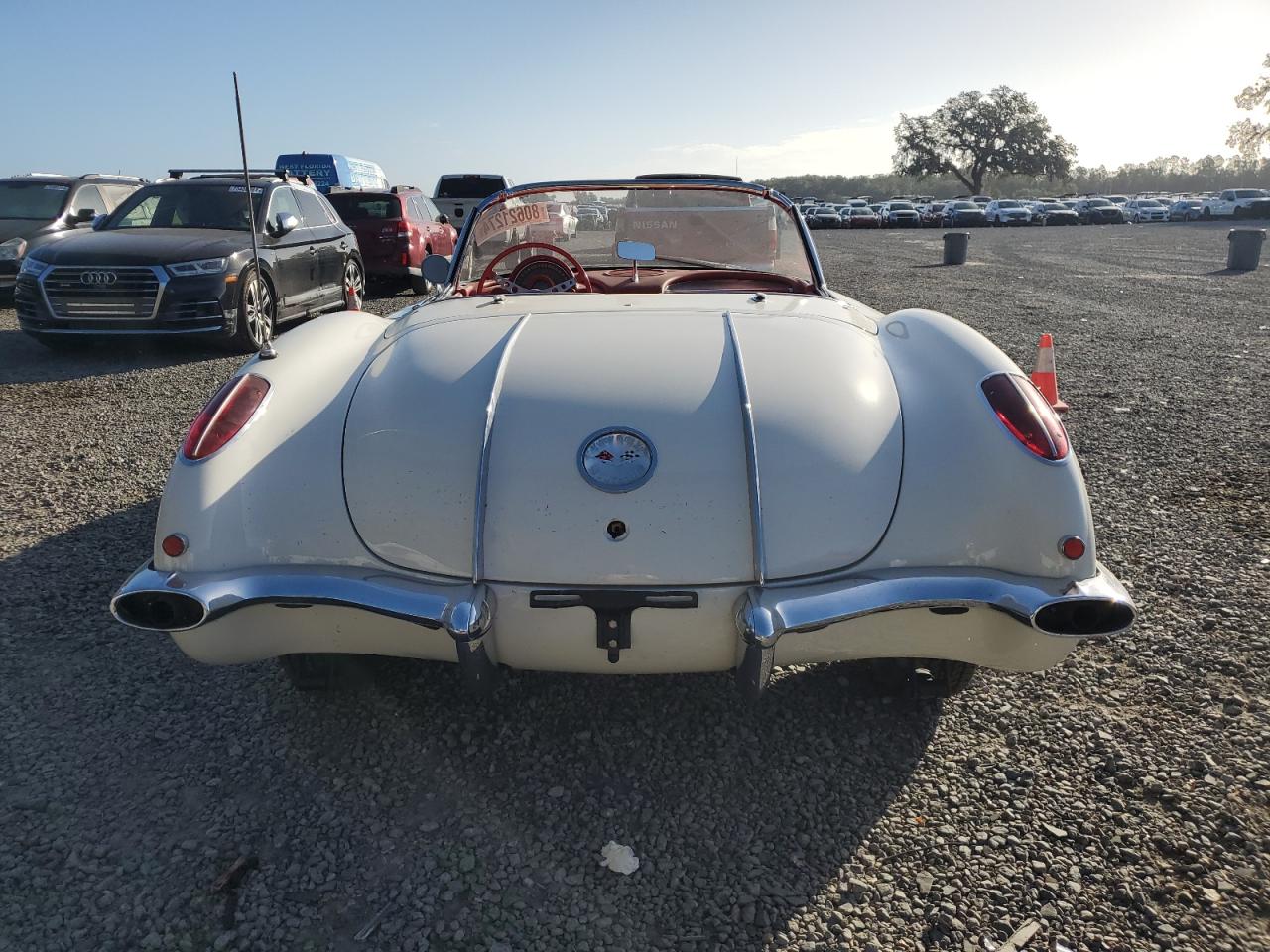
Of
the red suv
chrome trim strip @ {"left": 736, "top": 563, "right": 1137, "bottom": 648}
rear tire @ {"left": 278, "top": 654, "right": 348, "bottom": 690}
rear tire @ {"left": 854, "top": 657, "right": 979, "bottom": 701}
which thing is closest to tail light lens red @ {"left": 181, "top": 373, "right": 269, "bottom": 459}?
rear tire @ {"left": 278, "top": 654, "right": 348, "bottom": 690}

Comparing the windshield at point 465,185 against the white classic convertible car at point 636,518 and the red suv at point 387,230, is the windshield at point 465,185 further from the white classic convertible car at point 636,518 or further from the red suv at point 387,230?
the white classic convertible car at point 636,518

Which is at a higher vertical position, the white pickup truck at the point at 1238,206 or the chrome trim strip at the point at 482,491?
the white pickup truck at the point at 1238,206

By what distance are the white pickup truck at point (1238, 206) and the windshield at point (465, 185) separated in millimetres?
42667

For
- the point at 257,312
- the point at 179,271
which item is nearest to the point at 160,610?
the point at 179,271

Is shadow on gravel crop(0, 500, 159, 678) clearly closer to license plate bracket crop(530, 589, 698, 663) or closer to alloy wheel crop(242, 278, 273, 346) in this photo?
license plate bracket crop(530, 589, 698, 663)

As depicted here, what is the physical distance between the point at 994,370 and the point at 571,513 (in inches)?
49.3

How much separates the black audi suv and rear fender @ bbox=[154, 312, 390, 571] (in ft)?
18.2

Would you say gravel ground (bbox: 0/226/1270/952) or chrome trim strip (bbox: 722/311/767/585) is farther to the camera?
chrome trim strip (bbox: 722/311/767/585)

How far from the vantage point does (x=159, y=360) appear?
855cm

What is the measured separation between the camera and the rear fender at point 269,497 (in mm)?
2322

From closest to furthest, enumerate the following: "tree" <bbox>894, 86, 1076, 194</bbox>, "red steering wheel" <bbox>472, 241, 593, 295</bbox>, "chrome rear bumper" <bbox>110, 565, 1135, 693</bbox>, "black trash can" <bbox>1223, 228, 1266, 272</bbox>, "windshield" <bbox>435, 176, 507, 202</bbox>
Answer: "chrome rear bumper" <bbox>110, 565, 1135, 693</bbox> < "red steering wheel" <bbox>472, 241, 593, 295</bbox> < "black trash can" <bbox>1223, 228, 1266, 272</bbox> < "windshield" <bbox>435, 176, 507, 202</bbox> < "tree" <bbox>894, 86, 1076, 194</bbox>

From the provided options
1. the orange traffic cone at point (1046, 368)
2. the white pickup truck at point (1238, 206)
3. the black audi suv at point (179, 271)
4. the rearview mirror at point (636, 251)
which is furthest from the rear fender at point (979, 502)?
the white pickup truck at point (1238, 206)

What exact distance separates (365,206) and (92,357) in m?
5.30

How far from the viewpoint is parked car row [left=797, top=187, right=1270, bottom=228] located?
47.8m
